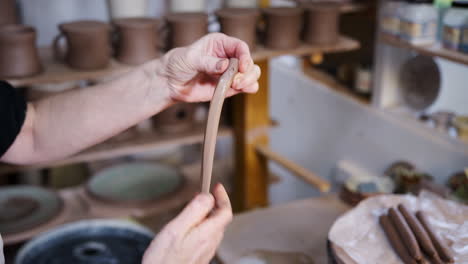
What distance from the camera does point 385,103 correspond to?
1.99 metres

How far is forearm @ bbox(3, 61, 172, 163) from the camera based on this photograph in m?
1.05

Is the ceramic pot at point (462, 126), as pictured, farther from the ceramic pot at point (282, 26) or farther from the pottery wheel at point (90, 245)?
the pottery wheel at point (90, 245)

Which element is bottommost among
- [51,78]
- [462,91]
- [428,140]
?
[428,140]

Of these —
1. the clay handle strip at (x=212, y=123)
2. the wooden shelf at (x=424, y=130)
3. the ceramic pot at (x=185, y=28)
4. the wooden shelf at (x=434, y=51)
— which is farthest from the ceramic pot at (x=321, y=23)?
the clay handle strip at (x=212, y=123)

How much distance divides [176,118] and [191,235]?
3.52ft

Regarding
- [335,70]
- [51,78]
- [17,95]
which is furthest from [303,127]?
[17,95]

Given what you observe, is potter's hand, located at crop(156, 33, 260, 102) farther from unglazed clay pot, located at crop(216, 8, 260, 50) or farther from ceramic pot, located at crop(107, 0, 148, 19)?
ceramic pot, located at crop(107, 0, 148, 19)

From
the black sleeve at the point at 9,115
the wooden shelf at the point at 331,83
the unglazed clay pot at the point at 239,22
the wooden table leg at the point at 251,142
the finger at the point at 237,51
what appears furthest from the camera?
the wooden shelf at the point at 331,83

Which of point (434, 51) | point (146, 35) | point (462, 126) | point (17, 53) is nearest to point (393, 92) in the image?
point (462, 126)

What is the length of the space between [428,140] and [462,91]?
0.90 feet

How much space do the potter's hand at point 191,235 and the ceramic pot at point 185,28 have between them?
79 centimetres

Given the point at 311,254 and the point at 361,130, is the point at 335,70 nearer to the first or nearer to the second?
the point at 361,130

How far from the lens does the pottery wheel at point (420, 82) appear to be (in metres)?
1.82

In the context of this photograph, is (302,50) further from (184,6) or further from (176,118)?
(176,118)
